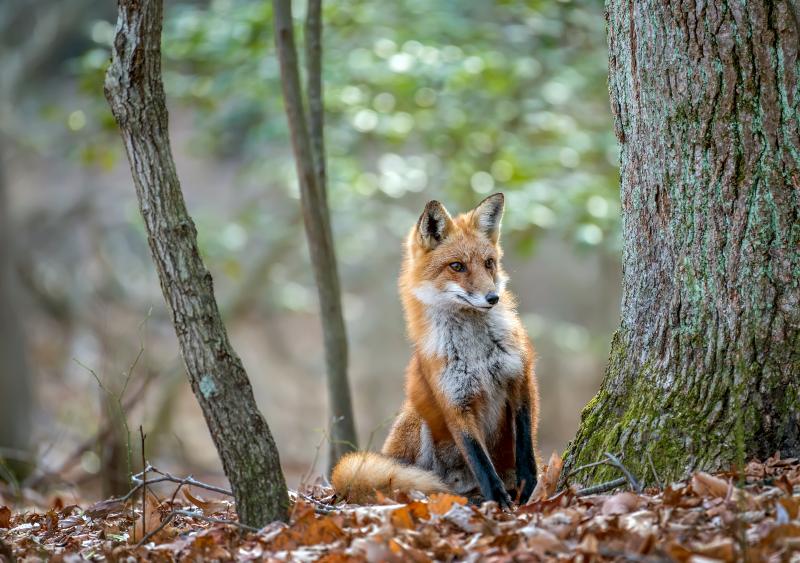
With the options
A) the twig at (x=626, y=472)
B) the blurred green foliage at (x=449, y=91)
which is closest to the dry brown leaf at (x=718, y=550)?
the twig at (x=626, y=472)

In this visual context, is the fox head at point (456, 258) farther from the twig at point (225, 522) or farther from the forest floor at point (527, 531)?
the twig at point (225, 522)

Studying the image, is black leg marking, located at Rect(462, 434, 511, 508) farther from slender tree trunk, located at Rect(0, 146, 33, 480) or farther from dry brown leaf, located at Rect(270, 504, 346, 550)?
slender tree trunk, located at Rect(0, 146, 33, 480)

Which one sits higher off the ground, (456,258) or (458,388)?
(456,258)

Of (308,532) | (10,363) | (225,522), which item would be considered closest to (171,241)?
(225,522)

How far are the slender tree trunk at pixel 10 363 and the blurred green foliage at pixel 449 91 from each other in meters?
2.54

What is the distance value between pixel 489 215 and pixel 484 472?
1808mm

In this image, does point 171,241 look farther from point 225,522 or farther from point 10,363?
point 10,363

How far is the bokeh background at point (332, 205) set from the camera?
8.76 metres

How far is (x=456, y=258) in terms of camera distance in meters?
5.28

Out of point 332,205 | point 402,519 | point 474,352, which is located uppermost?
point 332,205

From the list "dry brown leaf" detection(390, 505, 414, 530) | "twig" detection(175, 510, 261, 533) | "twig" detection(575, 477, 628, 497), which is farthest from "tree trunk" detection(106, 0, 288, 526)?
"twig" detection(575, 477, 628, 497)

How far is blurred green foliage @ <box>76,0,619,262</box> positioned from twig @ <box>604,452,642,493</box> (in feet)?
13.7

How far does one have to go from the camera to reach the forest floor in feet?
9.94

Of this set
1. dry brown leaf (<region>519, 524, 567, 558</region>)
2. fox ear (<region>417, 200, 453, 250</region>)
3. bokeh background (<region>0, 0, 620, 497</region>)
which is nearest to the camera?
dry brown leaf (<region>519, 524, 567, 558</region>)
